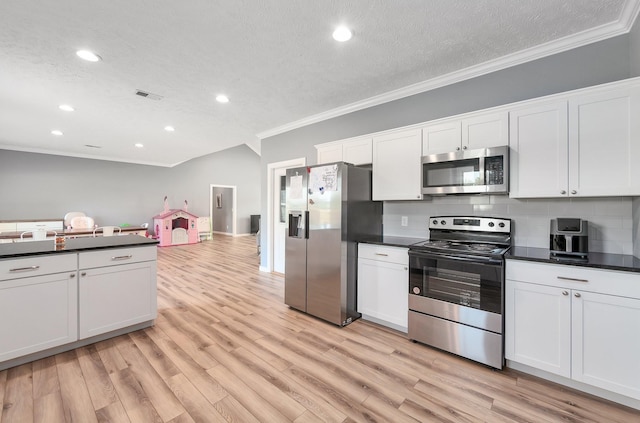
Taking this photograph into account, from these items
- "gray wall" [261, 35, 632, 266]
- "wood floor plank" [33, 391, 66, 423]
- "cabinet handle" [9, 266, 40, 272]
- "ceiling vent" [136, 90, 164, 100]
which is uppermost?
"ceiling vent" [136, 90, 164, 100]

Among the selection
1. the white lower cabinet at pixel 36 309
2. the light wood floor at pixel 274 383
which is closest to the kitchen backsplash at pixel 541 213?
the light wood floor at pixel 274 383

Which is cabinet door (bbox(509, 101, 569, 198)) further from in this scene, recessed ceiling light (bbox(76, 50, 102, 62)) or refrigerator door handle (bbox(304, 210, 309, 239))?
recessed ceiling light (bbox(76, 50, 102, 62))

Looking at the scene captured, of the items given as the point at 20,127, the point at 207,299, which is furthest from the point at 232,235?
the point at 207,299

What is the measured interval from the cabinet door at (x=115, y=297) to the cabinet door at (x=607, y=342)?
364 cm

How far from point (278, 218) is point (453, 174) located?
3.21 m

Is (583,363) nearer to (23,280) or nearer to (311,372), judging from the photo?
(311,372)

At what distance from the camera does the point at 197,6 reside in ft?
6.21

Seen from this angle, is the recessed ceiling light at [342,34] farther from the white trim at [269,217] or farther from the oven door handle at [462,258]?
the white trim at [269,217]

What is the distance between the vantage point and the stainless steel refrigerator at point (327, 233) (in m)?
2.91

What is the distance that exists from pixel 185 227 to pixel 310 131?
6.68 meters

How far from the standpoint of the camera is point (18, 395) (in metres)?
→ 1.78

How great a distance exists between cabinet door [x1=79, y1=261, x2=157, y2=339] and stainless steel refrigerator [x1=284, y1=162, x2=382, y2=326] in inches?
60.1

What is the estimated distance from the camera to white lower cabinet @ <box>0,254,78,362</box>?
201 cm

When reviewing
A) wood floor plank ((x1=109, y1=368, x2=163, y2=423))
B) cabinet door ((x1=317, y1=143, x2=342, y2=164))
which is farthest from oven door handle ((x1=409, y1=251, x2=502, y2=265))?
wood floor plank ((x1=109, y1=368, x2=163, y2=423))
